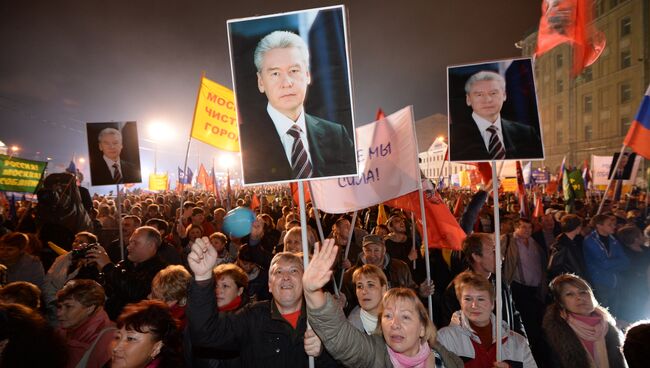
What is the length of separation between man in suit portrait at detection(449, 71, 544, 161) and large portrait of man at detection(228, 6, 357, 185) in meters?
2.18

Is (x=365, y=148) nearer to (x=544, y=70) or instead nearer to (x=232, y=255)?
(x=232, y=255)

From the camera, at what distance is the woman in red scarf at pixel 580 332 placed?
10.7ft

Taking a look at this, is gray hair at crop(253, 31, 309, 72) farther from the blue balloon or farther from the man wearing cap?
the blue balloon

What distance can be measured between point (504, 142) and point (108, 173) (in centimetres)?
683

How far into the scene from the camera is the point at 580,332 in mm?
3355

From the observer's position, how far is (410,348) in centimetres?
270

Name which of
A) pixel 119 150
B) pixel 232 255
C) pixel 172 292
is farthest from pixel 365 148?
pixel 119 150

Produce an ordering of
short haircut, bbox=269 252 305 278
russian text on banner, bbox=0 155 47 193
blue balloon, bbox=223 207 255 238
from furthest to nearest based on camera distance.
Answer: russian text on banner, bbox=0 155 47 193, blue balloon, bbox=223 207 255 238, short haircut, bbox=269 252 305 278

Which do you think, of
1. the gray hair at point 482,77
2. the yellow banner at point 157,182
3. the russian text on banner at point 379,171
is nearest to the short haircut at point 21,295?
the russian text on banner at point 379,171

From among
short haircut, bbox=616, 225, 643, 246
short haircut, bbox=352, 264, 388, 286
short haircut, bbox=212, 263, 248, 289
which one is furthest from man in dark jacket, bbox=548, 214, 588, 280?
short haircut, bbox=212, 263, 248, 289

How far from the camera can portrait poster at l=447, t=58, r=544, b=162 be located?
14.0 ft

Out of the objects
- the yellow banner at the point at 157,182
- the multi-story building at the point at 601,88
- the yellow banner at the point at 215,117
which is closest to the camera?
the yellow banner at the point at 215,117

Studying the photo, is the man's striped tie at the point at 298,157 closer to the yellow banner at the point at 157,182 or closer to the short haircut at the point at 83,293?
the short haircut at the point at 83,293

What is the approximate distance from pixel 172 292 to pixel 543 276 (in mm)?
5914
